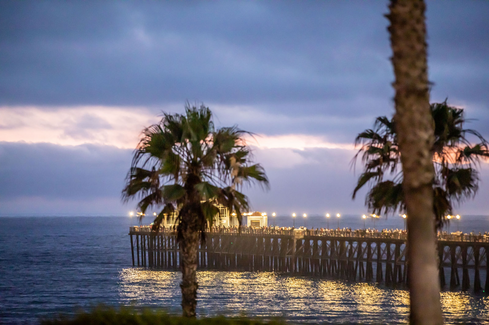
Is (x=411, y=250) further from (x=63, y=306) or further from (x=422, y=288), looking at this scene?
(x=63, y=306)

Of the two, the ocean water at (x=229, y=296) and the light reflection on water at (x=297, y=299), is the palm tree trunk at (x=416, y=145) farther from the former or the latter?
the ocean water at (x=229, y=296)

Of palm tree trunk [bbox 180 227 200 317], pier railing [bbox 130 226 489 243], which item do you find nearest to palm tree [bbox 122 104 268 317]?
palm tree trunk [bbox 180 227 200 317]

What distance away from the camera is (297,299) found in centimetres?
3766

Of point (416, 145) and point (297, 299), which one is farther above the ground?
point (416, 145)

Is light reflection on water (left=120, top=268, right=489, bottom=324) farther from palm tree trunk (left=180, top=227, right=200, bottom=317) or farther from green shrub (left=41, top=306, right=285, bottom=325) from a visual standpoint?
green shrub (left=41, top=306, right=285, bottom=325)

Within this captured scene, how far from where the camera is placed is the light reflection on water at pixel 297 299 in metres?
31.4

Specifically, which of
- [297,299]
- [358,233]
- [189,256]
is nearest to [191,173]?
[189,256]

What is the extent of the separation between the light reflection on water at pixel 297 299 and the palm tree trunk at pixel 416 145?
19.7 m

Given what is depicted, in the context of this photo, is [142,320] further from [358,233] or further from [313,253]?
[313,253]

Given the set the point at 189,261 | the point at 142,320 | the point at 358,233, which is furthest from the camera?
the point at 358,233

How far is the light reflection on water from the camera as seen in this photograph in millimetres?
31422

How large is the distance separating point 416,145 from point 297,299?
31.1 m

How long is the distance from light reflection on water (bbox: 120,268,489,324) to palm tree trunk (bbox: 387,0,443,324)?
64.6 feet

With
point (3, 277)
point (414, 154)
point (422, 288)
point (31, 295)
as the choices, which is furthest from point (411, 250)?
point (3, 277)
